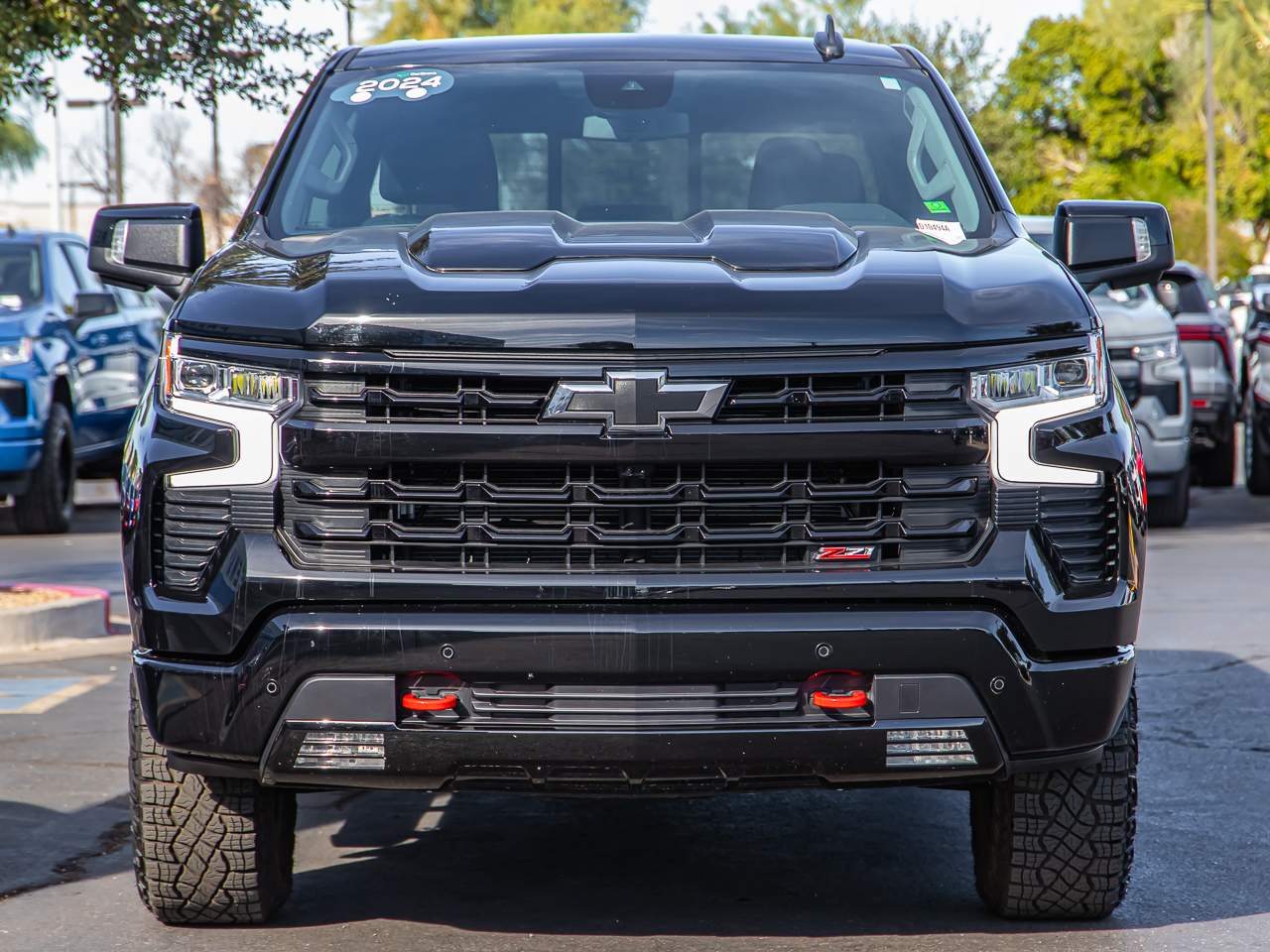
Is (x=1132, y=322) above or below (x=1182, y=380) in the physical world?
above

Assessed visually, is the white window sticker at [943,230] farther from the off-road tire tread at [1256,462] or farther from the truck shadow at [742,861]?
the off-road tire tread at [1256,462]

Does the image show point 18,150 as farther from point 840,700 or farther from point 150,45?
point 840,700

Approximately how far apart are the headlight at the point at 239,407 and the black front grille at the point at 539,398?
66 millimetres

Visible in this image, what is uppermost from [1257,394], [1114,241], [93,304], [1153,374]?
[1114,241]

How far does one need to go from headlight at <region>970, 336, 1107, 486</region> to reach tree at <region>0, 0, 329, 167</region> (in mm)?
6986

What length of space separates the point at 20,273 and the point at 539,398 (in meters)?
10.7

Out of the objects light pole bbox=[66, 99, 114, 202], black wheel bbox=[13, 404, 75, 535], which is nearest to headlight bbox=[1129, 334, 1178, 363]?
black wheel bbox=[13, 404, 75, 535]

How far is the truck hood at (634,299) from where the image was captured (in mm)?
3912

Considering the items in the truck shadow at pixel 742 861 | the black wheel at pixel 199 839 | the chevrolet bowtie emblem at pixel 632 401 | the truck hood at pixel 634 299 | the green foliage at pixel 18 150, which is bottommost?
the truck shadow at pixel 742 861

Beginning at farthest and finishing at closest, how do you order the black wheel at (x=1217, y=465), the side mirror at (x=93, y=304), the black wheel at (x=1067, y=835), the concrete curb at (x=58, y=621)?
the black wheel at (x=1217, y=465), the side mirror at (x=93, y=304), the concrete curb at (x=58, y=621), the black wheel at (x=1067, y=835)

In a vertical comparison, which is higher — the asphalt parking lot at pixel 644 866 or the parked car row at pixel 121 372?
the parked car row at pixel 121 372

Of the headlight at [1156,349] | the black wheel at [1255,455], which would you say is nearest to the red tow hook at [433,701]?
the headlight at [1156,349]

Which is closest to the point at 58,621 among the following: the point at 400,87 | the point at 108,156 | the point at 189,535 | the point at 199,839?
the point at 400,87

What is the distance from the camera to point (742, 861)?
511 cm
